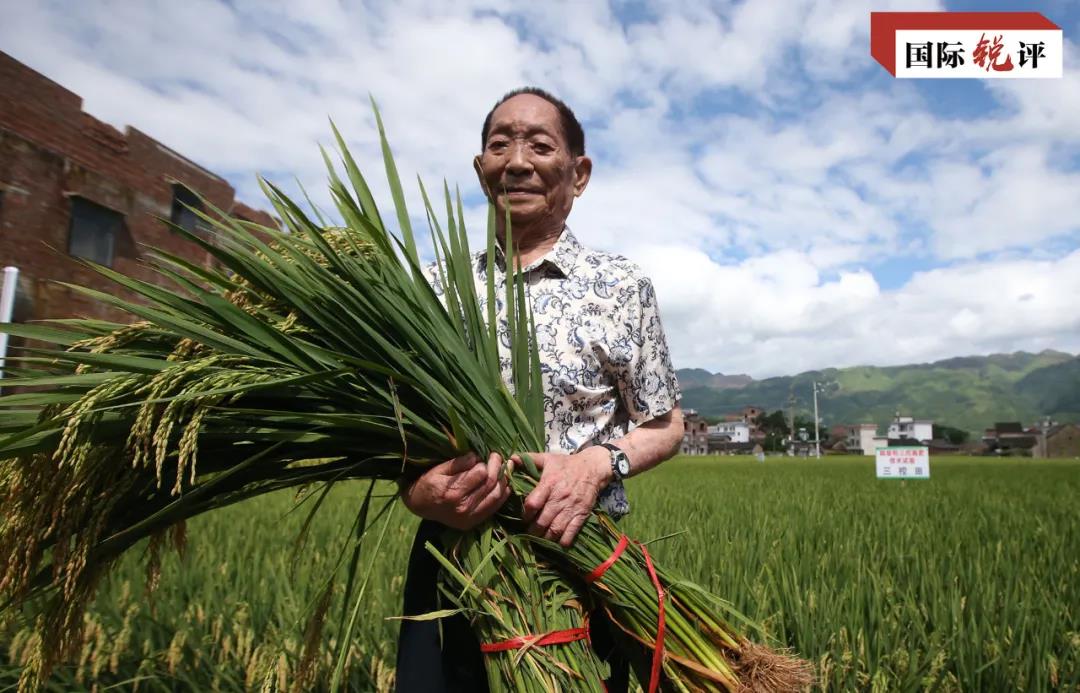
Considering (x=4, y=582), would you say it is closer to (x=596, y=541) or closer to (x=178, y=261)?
(x=178, y=261)

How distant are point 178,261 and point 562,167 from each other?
0.75 metres

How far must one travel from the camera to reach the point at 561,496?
44.0 inches

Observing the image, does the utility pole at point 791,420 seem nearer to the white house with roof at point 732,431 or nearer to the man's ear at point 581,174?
the white house with roof at point 732,431

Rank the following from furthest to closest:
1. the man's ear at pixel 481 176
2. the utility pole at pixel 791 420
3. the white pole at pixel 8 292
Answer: the utility pole at pixel 791 420, the white pole at pixel 8 292, the man's ear at pixel 481 176

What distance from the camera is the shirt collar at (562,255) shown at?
4.58 ft

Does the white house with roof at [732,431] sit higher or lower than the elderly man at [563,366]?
lower

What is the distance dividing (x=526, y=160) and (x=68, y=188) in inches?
526

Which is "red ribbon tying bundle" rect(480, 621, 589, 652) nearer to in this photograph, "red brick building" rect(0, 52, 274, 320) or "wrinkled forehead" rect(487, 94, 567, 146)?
"wrinkled forehead" rect(487, 94, 567, 146)

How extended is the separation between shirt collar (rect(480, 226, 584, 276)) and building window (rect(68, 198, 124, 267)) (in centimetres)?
1316

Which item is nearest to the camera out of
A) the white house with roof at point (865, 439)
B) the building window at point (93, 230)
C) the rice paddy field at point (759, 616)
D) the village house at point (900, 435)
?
the rice paddy field at point (759, 616)

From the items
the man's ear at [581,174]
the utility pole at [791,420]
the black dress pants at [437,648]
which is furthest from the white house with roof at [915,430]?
the black dress pants at [437,648]

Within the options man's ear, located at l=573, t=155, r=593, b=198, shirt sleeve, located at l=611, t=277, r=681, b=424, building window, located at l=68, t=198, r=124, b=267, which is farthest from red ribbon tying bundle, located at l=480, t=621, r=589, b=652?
building window, located at l=68, t=198, r=124, b=267

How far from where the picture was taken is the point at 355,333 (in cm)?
113

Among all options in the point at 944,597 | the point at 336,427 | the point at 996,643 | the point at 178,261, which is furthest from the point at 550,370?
the point at 944,597
